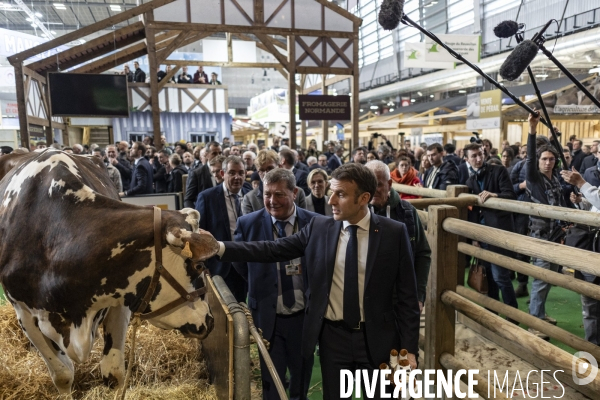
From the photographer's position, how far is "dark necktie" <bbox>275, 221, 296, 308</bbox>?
2932 mm

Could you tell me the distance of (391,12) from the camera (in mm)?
2840

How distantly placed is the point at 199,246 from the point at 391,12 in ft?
6.19

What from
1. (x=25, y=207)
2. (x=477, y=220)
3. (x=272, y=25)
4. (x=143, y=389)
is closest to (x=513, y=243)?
(x=143, y=389)

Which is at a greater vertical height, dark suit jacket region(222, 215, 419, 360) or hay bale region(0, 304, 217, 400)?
dark suit jacket region(222, 215, 419, 360)

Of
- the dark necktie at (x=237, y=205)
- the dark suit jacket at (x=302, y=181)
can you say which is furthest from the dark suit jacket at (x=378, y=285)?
the dark suit jacket at (x=302, y=181)

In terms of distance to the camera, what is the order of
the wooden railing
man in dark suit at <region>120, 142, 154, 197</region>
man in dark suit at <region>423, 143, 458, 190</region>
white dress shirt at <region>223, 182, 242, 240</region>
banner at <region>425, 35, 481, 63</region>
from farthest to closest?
banner at <region>425, 35, 481, 63</region>
man in dark suit at <region>120, 142, 154, 197</region>
man in dark suit at <region>423, 143, 458, 190</region>
white dress shirt at <region>223, 182, 242, 240</region>
the wooden railing

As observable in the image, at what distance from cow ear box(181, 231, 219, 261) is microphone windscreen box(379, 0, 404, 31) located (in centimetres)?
180

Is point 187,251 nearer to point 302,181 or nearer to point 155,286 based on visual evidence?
point 155,286

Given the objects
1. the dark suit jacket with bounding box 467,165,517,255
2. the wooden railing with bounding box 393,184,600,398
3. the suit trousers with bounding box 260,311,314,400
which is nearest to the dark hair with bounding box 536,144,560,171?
the dark suit jacket with bounding box 467,165,517,255

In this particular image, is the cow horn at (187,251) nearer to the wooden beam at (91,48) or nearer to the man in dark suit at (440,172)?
the man in dark suit at (440,172)

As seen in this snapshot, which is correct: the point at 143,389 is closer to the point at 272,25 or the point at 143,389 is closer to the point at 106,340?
the point at 106,340

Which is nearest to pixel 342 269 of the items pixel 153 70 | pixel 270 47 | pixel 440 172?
pixel 440 172

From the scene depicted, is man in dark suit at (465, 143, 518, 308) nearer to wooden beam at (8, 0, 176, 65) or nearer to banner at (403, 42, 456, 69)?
wooden beam at (8, 0, 176, 65)

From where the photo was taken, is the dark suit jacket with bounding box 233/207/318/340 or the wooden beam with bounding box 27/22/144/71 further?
the wooden beam with bounding box 27/22/144/71
